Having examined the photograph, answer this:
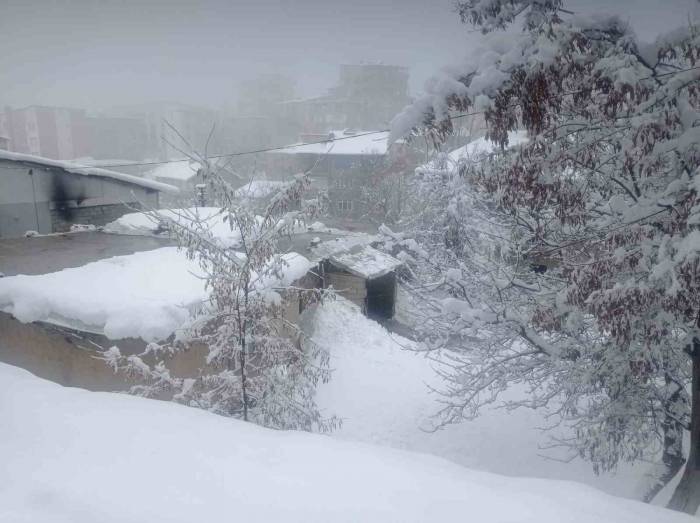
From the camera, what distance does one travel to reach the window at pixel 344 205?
32469 millimetres

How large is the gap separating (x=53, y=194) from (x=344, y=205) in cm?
1967

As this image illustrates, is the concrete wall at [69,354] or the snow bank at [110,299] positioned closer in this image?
the snow bank at [110,299]

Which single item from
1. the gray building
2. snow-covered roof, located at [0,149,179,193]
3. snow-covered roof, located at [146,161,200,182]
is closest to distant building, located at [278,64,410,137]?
snow-covered roof, located at [146,161,200,182]

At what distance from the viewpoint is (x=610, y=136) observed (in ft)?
14.2

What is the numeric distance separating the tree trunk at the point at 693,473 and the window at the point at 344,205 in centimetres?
2846

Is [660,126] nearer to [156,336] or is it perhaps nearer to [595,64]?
[595,64]

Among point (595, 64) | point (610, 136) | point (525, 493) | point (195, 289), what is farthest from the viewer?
point (195, 289)

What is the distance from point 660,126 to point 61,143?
54.1 m

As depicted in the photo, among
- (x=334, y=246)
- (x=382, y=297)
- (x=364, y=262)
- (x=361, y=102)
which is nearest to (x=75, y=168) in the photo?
(x=334, y=246)

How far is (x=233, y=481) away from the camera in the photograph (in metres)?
2.65

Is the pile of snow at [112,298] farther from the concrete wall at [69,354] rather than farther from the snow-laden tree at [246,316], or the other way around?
the snow-laden tree at [246,316]

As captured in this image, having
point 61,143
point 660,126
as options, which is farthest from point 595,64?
point 61,143

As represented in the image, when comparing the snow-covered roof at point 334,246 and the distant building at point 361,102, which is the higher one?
the distant building at point 361,102

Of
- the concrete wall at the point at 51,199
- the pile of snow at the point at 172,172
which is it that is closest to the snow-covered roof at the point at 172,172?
the pile of snow at the point at 172,172
